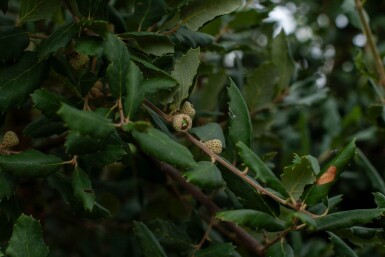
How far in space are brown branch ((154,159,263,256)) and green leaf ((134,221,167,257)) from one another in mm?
200

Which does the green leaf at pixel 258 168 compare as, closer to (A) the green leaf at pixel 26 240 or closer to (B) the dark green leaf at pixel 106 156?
(B) the dark green leaf at pixel 106 156

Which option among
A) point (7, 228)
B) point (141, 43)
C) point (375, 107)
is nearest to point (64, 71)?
point (141, 43)

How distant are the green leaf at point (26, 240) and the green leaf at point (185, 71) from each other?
285 millimetres

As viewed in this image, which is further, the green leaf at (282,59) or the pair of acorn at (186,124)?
the green leaf at (282,59)

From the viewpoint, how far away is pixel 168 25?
0.92m

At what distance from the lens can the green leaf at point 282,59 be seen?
130 centimetres

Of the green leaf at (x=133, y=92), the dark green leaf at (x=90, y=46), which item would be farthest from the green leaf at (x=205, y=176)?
the dark green leaf at (x=90, y=46)

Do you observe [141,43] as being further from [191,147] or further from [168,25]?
[191,147]

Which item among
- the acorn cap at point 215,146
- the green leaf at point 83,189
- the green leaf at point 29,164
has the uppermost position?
the acorn cap at point 215,146

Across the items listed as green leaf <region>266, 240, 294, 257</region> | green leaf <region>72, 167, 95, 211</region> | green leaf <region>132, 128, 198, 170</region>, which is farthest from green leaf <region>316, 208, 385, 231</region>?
green leaf <region>72, 167, 95, 211</region>

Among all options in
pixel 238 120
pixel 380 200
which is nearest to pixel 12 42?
pixel 238 120

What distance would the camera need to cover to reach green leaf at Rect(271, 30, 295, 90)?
1.30 meters

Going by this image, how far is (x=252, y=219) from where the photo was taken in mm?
745

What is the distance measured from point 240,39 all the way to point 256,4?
0.17 meters
